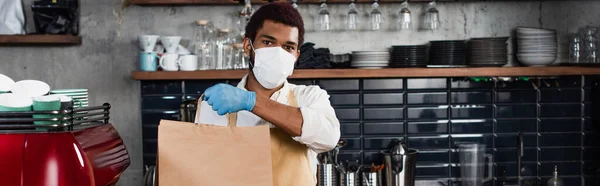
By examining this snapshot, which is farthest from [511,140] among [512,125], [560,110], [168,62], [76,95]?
[76,95]

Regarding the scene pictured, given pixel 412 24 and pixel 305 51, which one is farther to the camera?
pixel 412 24

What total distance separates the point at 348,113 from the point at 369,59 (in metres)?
0.39

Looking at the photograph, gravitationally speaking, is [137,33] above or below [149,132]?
above

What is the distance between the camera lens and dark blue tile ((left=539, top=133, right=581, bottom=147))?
4.00 metres

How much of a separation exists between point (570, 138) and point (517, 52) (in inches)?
24.3

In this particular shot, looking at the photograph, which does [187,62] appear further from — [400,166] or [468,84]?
[468,84]

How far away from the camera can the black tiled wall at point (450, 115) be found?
3.96 meters

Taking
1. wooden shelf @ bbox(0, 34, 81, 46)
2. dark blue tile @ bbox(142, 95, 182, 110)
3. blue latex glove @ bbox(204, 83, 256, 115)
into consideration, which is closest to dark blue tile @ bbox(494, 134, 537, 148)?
dark blue tile @ bbox(142, 95, 182, 110)

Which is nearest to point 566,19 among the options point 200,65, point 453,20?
point 453,20

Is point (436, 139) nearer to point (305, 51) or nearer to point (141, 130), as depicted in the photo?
point (305, 51)

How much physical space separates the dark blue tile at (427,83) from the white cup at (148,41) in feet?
4.78

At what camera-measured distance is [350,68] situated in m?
3.76

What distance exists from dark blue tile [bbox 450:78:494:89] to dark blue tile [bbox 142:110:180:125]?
63.4 inches

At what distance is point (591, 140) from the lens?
3986mm
